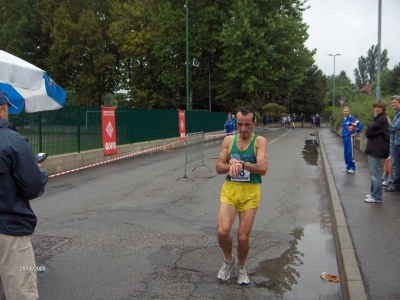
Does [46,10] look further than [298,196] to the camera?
Yes

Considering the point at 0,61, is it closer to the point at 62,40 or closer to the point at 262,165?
the point at 262,165

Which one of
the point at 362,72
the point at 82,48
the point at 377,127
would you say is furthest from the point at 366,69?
the point at 377,127

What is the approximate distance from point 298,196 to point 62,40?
3531 centimetres

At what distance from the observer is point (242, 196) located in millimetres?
4418

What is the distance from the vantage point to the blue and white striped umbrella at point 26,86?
4809 mm

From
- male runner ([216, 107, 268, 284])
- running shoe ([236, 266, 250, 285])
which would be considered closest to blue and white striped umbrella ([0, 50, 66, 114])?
male runner ([216, 107, 268, 284])

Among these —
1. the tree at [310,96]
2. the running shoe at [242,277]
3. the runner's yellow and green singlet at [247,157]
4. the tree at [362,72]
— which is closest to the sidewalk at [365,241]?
the running shoe at [242,277]

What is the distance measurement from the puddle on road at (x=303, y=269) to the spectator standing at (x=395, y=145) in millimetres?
3112

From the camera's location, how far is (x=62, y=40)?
3975 centimetres

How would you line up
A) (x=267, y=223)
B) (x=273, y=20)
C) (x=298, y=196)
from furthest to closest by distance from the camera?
(x=273, y=20) < (x=298, y=196) < (x=267, y=223)

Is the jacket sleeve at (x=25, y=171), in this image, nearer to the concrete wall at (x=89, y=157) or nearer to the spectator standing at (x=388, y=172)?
the spectator standing at (x=388, y=172)

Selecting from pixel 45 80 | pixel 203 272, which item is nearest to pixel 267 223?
pixel 203 272

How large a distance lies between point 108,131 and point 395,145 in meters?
11.0

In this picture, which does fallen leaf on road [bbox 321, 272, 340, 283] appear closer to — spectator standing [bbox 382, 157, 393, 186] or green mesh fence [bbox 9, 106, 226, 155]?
spectator standing [bbox 382, 157, 393, 186]
